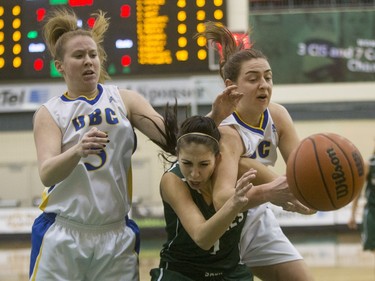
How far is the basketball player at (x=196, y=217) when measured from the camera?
122 inches

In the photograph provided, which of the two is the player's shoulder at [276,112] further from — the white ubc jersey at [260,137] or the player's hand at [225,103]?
the player's hand at [225,103]

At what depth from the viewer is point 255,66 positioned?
11.4 feet

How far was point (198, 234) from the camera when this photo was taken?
308cm

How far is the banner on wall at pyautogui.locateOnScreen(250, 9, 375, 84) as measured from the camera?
37.1ft

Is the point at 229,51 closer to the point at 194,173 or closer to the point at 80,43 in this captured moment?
the point at 80,43

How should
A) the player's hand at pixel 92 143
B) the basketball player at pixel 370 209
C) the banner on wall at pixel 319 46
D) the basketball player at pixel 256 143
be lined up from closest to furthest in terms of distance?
the player's hand at pixel 92 143 → the basketball player at pixel 256 143 → the basketball player at pixel 370 209 → the banner on wall at pixel 319 46

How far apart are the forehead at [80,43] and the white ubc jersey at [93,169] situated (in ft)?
0.73

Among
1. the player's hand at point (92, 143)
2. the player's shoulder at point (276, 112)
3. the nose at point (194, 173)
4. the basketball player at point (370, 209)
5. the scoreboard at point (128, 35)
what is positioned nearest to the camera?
the player's hand at point (92, 143)

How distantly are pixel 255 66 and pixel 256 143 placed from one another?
34cm

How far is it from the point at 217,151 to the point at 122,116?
515 mm

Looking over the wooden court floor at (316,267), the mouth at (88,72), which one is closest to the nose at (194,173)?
the mouth at (88,72)

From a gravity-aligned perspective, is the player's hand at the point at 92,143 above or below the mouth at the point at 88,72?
below

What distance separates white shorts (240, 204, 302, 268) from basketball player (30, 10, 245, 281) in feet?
1.77

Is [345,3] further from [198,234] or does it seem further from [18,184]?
[198,234]
